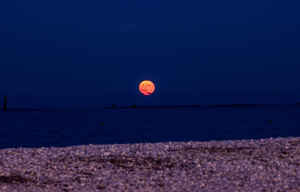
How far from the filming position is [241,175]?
40.9 ft

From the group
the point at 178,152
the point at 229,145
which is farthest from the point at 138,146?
the point at 229,145

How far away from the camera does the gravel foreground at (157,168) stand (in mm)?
11312

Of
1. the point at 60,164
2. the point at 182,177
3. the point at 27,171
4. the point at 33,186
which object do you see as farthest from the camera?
the point at 60,164

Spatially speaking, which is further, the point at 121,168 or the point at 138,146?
the point at 138,146

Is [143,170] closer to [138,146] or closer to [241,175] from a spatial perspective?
[241,175]

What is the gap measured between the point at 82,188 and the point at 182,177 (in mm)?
2643

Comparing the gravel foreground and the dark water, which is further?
the dark water

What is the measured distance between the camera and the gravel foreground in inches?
445

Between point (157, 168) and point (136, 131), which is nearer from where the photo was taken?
point (157, 168)

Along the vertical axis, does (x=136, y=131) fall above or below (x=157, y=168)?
above

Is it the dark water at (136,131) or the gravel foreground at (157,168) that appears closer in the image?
the gravel foreground at (157,168)

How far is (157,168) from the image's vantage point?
43.9 ft

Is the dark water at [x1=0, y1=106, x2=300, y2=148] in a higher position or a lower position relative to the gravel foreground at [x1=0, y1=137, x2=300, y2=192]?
higher

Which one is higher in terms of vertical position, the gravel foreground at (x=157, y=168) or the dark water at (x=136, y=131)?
the dark water at (x=136, y=131)
